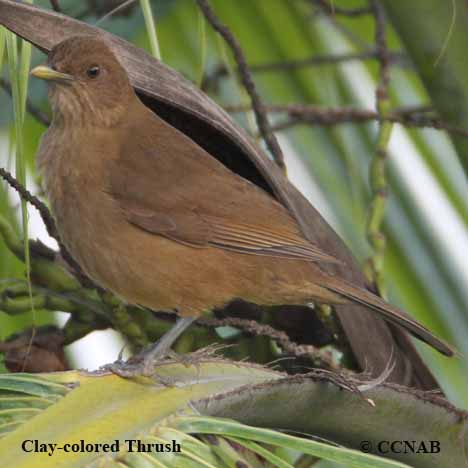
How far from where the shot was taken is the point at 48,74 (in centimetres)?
298

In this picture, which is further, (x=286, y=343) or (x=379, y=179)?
(x=379, y=179)

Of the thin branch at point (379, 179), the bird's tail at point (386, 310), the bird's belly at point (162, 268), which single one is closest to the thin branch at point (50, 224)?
the bird's belly at point (162, 268)

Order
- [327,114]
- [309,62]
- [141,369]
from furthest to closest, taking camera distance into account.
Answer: [309,62] → [327,114] → [141,369]

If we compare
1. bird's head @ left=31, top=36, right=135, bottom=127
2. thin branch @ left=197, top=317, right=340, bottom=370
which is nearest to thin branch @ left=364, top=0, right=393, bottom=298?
thin branch @ left=197, top=317, right=340, bottom=370

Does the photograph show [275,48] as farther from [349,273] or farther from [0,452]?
[0,452]

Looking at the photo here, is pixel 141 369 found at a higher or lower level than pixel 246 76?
lower

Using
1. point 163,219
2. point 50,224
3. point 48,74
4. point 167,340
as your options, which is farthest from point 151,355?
point 48,74

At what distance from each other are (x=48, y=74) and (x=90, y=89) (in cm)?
21

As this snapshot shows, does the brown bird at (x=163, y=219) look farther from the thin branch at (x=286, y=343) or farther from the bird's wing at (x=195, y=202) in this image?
the thin branch at (x=286, y=343)

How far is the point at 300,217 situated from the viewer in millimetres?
2762

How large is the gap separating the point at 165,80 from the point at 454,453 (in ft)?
3.69

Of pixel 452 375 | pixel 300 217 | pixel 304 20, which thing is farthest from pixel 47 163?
pixel 452 375

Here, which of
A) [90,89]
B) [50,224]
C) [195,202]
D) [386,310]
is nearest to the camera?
[50,224]

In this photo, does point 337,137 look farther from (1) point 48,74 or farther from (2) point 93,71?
(1) point 48,74
